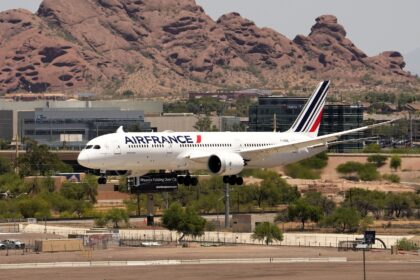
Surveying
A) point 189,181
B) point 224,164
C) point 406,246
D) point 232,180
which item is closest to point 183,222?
point 406,246

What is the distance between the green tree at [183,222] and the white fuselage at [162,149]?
1469 inches

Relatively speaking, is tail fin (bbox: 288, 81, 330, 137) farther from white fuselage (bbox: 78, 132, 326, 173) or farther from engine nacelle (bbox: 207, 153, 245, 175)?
engine nacelle (bbox: 207, 153, 245, 175)

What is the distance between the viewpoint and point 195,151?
147 metres

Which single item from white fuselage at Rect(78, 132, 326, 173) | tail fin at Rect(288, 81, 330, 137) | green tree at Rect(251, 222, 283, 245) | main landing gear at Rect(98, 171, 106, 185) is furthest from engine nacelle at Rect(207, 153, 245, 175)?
green tree at Rect(251, 222, 283, 245)

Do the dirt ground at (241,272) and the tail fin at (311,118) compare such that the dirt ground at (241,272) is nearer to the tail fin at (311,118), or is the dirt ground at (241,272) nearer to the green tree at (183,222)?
the tail fin at (311,118)

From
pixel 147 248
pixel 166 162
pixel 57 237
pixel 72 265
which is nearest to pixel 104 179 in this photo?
pixel 166 162

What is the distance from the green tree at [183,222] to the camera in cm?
19100

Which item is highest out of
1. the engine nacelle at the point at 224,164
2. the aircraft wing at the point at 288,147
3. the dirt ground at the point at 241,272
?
the aircraft wing at the point at 288,147

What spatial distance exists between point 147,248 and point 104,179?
3593 cm

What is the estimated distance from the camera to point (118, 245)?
595 feet

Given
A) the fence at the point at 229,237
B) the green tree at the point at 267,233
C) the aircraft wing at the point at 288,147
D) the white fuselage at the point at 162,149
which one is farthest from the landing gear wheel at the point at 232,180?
the fence at the point at 229,237

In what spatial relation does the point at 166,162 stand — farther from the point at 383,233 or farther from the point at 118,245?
the point at 383,233

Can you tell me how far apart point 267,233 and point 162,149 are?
43.7 meters

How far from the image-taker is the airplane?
14125cm
